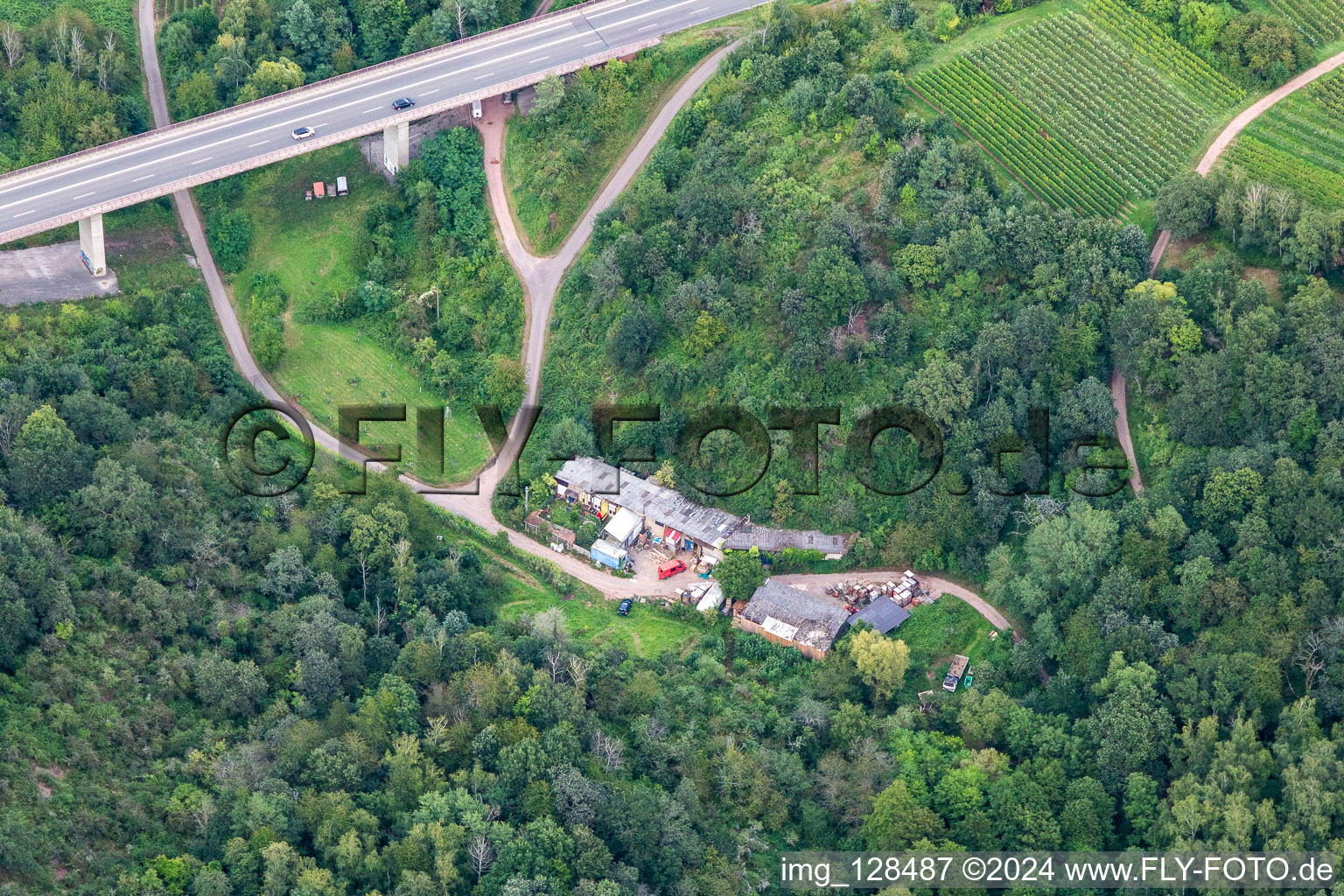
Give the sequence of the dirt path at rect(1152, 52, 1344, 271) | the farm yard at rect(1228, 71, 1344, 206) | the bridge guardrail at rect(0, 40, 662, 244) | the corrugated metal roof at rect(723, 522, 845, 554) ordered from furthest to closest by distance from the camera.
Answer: the bridge guardrail at rect(0, 40, 662, 244) → the dirt path at rect(1152, 52, 1344, 271) → the farm yard at rect(1228, 71, 1344, 206) → the corrugated metal roof at rect(723, 522, 845, 554)

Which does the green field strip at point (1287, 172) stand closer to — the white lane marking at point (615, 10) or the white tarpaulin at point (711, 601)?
the white tarpaulin at point (711, 601)

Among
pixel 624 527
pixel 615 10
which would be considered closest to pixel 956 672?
pixel 624 527

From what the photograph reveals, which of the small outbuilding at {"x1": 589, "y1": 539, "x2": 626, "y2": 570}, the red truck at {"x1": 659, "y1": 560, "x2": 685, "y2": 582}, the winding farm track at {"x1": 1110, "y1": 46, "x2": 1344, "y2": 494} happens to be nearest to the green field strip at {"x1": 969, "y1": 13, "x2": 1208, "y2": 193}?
the winding farm track at {"x1": 1110, "y1": 46, "x2": 1344, "y2": 494}

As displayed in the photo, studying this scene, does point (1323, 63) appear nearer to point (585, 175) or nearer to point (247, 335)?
point (585, 175)

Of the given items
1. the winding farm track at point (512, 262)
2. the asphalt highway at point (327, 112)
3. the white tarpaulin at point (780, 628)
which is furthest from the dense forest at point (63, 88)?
the white tarpaulin at point (780, 628)

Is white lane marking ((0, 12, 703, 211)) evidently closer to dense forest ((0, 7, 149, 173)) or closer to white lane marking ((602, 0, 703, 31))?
white lane marking ((602, 0, 703, 31))

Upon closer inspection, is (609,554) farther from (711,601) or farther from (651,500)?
(711,601)
